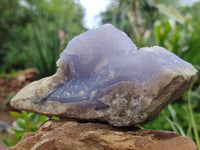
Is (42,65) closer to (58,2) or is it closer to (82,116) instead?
(82,116)

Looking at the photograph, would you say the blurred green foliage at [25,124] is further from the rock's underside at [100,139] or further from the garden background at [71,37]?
the rock's underside at [100,139]

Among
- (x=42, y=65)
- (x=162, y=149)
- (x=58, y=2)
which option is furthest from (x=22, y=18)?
(x=162, y=149)

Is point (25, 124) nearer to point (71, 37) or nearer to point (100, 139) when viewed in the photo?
point (71, 37)

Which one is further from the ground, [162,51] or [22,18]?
[22,18]

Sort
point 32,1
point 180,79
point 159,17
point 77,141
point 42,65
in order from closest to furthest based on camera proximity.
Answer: point 180,79, point 77,141, point 42,65, point 159,17, point 32,1

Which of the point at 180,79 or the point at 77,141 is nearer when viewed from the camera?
the point at 180,79

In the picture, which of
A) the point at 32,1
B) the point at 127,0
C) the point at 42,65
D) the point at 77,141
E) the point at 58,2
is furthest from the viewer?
the point at 58,2

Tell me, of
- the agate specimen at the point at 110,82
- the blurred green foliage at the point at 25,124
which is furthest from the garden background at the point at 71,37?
the agate specimen at the point at 110,82
